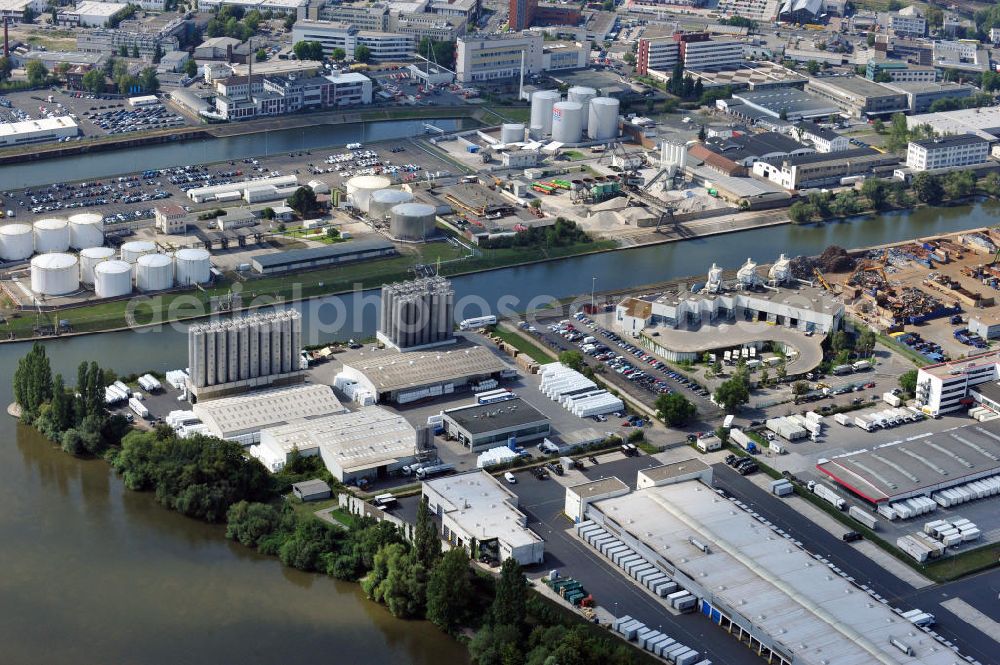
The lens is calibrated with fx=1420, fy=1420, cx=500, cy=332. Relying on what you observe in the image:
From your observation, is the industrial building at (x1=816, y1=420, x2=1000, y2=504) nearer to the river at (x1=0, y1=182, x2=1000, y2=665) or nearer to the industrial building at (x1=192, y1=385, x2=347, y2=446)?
the river at (x1=0, y1=182, x2=1000, y2=665)

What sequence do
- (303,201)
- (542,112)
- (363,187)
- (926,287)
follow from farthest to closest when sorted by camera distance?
(542,112)
(363,187)
(303,201)
(926,287)

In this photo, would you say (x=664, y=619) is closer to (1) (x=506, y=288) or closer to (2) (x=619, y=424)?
(2) (x=619, y=424)

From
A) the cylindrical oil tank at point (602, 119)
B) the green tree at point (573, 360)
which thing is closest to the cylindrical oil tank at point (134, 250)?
the green tree at point (573, 360)

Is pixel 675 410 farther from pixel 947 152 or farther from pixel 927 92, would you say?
pixel 927 92

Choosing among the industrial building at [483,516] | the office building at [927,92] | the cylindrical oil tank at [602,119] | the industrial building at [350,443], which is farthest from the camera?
the office building at [927,92]

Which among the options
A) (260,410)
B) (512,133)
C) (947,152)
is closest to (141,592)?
(260,410)

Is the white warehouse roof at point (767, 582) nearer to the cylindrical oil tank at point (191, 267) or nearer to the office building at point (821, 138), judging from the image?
the cylindrical oil tank at point (191, 267)

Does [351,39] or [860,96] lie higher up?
[351,39]
